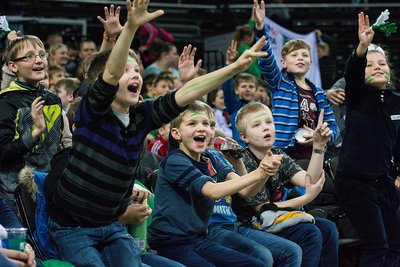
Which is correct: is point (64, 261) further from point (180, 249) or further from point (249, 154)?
point (249, 154)

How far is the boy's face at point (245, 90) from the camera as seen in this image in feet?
27.5

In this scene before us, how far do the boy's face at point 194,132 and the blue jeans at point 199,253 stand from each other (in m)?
0.52

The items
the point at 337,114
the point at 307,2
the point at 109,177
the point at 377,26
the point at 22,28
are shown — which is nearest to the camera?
the point at 109,177

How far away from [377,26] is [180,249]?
7.15ft

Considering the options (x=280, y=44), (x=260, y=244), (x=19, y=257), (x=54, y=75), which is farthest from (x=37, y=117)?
(x=280, y=44)

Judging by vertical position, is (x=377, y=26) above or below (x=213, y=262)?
above

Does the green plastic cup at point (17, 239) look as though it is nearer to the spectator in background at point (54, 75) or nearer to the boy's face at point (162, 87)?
the spectator in background at point (54, 75)

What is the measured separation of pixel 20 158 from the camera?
5.46m

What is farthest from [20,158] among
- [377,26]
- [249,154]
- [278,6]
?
[278,6]

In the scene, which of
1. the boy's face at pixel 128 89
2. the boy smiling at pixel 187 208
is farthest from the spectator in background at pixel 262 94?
the boy's face at pixel 128 89

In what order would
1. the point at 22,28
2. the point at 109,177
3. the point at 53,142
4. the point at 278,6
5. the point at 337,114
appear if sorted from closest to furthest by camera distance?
the point at 109,177
the point at 53,142
the point at 337,114
the point at 22,28
the point at 278,6

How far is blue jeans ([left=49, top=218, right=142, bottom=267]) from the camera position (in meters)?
4.32

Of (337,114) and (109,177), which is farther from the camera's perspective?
(337,114)

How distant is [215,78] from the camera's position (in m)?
4.16
